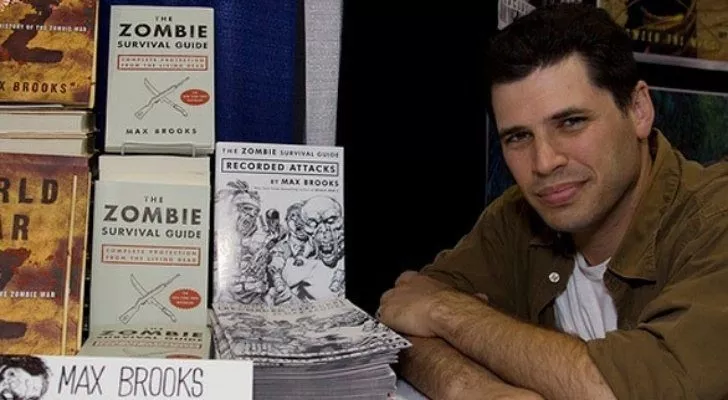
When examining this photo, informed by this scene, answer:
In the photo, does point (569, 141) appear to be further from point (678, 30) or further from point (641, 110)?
point (678, 30)

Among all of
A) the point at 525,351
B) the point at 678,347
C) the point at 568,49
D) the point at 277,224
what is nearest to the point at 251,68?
the point at 277,224

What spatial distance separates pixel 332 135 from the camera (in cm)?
150

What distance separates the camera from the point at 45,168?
1.09 metres

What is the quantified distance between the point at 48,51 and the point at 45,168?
0.19 m

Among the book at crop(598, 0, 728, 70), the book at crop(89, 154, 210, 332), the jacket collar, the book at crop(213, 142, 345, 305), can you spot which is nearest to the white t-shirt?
the jacket collar

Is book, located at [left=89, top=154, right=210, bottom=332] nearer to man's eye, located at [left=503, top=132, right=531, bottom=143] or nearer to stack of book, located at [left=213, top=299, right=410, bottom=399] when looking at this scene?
→ stack of book, located at [left=213, top=299, right=410, bottom=399]

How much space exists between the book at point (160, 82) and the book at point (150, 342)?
0.84 ft

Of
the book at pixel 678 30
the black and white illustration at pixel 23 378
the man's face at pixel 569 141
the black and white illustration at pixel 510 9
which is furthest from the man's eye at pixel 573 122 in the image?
the book at pixel 678 30

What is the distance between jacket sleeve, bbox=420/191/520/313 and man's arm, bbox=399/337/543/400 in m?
0.27

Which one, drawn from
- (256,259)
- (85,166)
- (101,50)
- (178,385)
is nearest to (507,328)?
(256,259)

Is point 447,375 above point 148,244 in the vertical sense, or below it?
below

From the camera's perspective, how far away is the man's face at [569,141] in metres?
1.27

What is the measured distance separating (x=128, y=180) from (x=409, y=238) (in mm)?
668

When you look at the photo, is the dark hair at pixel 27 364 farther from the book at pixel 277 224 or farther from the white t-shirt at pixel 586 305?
the white t-shirt at pixel 586 305
